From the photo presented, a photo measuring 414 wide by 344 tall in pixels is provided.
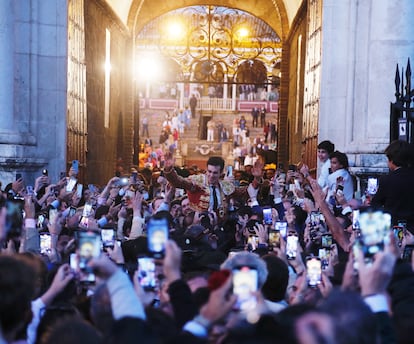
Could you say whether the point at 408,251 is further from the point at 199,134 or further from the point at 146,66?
the point at 199,134

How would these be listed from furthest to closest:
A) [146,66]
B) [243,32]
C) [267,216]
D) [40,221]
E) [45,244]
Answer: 1. [146,66]
2. [243,32]
3. [40,221]
4. [267,216]
5. [45,244]

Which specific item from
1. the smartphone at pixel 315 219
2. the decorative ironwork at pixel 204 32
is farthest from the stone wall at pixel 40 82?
the decorative ironwork at pixel 204 32

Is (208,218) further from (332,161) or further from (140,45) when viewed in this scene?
(140,45)

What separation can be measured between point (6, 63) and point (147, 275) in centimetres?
1130

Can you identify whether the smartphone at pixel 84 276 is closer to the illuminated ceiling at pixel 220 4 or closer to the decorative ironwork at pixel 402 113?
the decorative ironwork at pixel 402 113

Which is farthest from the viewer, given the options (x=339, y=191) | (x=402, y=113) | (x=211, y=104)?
(x=211, y=104)

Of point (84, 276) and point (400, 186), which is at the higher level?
point (400, 186)

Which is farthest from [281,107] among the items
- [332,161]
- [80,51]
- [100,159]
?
[332,161]

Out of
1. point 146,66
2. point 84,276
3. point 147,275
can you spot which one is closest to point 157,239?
point 147,275

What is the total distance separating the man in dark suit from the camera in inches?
342

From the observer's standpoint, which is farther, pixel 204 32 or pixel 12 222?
pixel 204 32

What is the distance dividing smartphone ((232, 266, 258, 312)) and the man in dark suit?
4.56 m

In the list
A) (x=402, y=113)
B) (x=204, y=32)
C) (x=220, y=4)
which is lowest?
(x=402, y=113)

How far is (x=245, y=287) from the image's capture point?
420 cm
